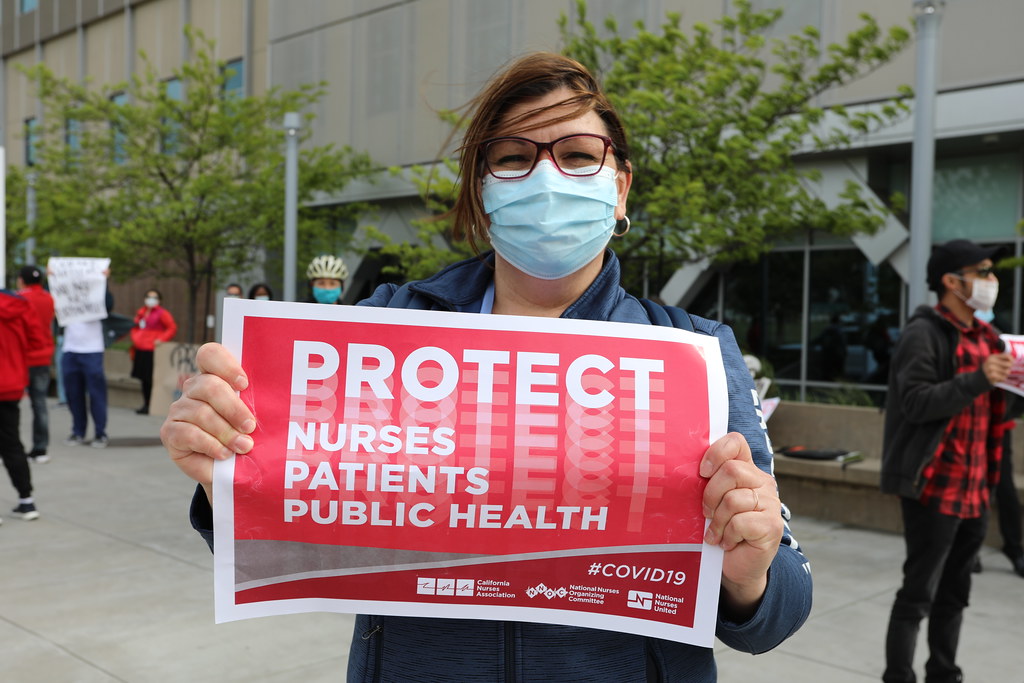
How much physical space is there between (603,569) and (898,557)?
6099 millimetres

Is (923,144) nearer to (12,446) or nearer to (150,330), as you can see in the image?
(12,446)

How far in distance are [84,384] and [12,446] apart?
4.55 meters

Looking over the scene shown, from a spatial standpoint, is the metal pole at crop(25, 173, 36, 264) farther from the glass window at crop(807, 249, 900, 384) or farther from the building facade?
the glass window at crop(807, 249, 900, 384)

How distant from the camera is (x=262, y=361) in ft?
5.17

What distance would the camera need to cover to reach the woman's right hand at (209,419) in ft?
4.88

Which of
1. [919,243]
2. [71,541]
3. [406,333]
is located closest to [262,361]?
[406,333]

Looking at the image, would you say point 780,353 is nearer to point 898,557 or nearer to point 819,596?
point 898,557

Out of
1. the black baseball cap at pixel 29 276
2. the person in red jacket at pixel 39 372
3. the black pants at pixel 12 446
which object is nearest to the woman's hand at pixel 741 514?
the black pants at pixel 12 446

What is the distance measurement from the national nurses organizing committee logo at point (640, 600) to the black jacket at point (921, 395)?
2821mm

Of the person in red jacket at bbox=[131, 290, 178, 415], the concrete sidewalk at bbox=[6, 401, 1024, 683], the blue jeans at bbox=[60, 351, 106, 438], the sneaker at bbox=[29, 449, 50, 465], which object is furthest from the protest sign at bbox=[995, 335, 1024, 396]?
the person in red jacket at bbox=[131, 290, 178, 415]

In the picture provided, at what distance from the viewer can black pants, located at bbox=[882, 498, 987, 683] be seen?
3.97 m

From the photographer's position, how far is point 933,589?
13.1 ft

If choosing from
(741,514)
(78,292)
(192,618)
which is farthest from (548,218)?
(78,292)

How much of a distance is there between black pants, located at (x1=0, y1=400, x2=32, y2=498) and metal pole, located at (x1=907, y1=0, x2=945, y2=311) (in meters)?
6.99
